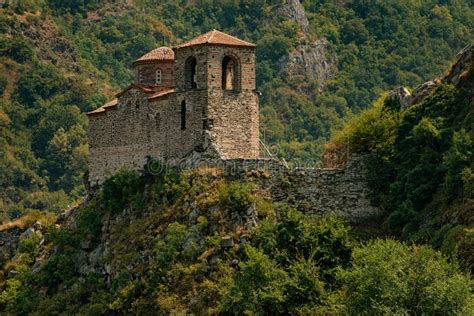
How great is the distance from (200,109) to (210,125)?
0.97 meters

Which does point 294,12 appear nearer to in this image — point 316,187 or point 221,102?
point 221,102

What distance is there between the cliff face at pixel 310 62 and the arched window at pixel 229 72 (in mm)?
→ 72809

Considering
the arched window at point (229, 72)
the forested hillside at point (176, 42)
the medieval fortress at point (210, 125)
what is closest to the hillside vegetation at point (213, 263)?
the medieval fortress at point (210, 125)

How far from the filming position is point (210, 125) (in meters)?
74.9

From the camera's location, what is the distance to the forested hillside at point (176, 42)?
5773 inches

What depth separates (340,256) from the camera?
69250mm

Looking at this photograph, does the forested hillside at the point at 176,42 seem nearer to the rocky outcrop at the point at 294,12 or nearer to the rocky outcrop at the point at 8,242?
the rocky outcrop at the point at 294,12

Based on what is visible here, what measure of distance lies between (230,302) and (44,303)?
1404 cm

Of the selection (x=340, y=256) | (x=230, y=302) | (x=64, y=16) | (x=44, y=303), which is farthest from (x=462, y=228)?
(x=64, y=16)

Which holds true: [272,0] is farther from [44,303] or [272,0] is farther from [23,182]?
[44,303]

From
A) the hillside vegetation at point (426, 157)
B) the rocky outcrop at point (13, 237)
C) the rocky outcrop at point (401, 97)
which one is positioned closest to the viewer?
the hillside vegetation at point (426, 157)

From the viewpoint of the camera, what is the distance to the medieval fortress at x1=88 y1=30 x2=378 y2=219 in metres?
72.8

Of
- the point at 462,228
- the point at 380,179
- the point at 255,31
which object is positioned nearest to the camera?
the point at 462,228

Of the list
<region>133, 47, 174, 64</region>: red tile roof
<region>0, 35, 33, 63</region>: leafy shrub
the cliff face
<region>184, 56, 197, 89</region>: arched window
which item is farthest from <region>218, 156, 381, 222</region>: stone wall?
<region>0, 35, 33, 63</region>: leafy shrub
